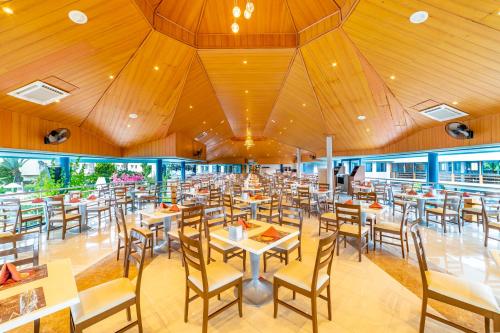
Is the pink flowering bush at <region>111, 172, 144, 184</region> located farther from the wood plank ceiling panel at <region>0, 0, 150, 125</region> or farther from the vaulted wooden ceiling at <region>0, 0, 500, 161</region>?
the wood plank ceiling panel at <region>0, 0, 150, 125</region>

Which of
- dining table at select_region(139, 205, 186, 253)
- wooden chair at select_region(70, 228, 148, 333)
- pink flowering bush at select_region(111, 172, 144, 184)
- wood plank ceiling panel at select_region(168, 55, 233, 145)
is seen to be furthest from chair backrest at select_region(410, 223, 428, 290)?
pink flowering bush at select_region(111, 172, 144, 184)

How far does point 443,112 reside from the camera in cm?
668

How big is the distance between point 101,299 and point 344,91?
811 cm

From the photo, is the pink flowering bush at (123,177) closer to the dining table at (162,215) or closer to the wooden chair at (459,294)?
the dining table at (162,215)

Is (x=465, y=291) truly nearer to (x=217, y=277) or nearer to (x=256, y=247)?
(x=256, y=247)

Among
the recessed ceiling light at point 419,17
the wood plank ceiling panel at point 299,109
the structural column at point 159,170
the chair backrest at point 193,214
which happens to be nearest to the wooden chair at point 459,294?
the chair backrest at point 193,214

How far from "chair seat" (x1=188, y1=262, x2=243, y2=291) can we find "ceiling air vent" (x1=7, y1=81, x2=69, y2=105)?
596cm

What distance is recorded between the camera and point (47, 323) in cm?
250

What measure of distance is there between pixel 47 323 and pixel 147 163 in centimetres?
1293

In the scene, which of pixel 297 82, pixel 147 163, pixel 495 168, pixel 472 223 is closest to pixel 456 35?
pixel 297 82

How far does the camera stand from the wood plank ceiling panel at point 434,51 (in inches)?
→ 149

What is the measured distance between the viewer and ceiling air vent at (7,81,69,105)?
16.3 feet

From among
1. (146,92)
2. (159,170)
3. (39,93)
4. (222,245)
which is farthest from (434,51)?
(159,170)

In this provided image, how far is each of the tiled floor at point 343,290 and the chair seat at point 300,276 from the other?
0.50 meters
